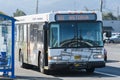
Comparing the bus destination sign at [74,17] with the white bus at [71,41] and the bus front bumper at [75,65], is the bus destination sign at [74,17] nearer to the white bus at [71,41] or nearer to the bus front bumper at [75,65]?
the white bus at [71,41]

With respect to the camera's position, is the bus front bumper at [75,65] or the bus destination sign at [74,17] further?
the bus destination sign at [74,17]

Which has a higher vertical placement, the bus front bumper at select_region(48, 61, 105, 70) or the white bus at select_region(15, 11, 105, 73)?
the white bus at select_region(15, 11, 105, 73)

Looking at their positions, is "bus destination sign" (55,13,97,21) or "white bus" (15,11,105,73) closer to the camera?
"white bus" (15,11,105,73)

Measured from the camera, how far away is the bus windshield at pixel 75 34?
21016mm

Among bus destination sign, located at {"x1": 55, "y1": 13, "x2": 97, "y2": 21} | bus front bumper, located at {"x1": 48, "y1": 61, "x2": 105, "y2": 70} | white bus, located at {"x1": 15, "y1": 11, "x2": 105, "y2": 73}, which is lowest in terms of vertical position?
bus front bumper, located at {"x1": 48, "y1": 61, "x2": 105, "y2": 70}

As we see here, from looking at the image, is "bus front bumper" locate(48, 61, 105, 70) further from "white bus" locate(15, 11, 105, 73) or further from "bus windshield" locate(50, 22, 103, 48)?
"bus windshield" locate(50, 22, 103, 48)

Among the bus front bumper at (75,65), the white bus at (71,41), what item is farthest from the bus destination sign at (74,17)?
the bus front bumper at (75,65)

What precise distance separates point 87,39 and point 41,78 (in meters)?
2.87

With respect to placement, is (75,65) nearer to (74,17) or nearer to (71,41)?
(71,41)

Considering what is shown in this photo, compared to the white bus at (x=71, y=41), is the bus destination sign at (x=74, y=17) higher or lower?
higher

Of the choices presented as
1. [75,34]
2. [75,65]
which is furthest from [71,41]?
[75,65]

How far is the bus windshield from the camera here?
21.0 metres

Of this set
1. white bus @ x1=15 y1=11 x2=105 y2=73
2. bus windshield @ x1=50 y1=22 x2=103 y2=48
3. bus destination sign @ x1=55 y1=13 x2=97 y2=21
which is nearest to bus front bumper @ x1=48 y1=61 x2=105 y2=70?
white bus @ x1=15 y1=11 x2=105 y2=73

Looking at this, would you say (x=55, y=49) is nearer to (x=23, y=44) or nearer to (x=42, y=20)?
(x=42, y=20)
